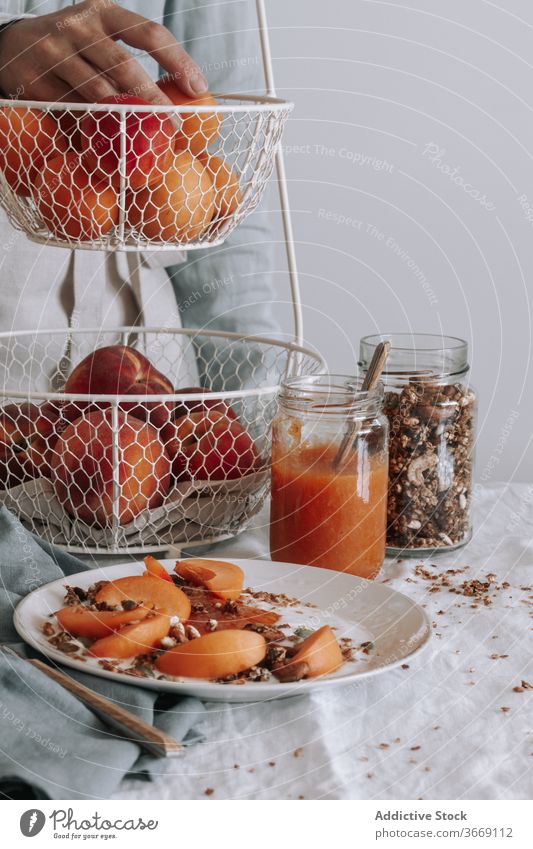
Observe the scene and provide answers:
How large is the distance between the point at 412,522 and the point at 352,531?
0.07 meters

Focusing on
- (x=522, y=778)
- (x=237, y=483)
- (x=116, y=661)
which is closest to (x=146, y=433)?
(x=237, y=483)

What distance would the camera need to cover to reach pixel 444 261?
49.0 inches

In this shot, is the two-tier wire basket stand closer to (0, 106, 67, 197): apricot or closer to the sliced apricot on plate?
(0, 106, 67, 197): apricot

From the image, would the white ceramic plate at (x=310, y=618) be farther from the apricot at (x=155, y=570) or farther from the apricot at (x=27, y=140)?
the apricot at (x=27, y=140)

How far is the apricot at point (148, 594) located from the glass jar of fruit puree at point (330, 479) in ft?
0.38

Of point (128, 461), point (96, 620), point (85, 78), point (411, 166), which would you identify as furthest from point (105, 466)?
point (411, 166)

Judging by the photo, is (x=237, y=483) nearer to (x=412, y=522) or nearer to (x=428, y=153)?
(x=412, y=522)

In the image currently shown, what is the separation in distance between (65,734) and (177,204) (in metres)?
0.31

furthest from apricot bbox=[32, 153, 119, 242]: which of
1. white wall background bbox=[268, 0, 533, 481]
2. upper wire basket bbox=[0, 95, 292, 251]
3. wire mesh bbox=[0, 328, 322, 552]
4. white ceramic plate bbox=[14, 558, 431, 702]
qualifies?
white wall background bbox=[268, 0, 533, 481]

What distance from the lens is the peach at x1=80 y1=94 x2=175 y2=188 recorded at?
22.3 inches

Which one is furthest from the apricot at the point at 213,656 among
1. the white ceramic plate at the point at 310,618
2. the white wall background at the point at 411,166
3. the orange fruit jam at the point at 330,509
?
the white wall background at the point at 411,166

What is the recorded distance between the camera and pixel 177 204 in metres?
0.59

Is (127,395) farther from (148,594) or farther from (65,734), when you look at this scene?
(65,734)

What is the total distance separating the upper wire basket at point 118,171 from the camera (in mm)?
570
